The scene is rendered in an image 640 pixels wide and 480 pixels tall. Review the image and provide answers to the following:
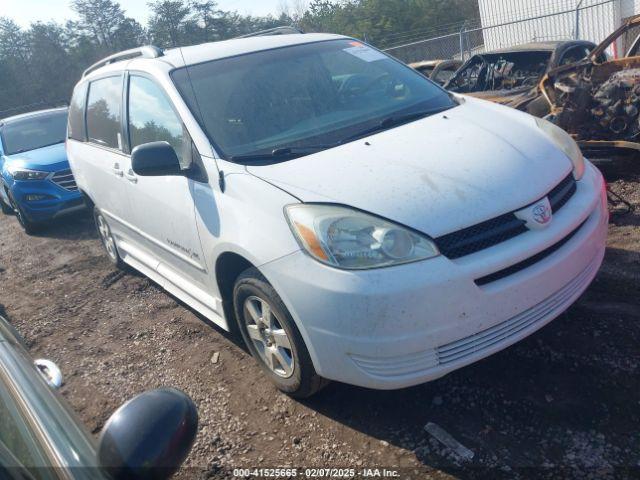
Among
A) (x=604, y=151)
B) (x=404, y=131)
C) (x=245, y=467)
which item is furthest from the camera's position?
(x=604, y=151)

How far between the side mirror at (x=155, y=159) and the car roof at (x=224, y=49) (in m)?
0.72

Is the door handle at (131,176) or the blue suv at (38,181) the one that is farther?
the blue suv at (38,181)

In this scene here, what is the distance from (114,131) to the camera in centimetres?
462

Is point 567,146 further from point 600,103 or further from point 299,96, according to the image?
point 600,103

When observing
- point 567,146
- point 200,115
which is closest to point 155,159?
point 200,115

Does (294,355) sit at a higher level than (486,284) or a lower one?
lower

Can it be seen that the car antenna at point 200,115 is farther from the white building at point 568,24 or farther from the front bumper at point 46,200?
the white building at point 568,24

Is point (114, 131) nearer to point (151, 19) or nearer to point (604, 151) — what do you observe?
point (604, 151)

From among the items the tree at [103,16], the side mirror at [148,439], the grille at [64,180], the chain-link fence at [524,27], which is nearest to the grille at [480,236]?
the side mirror at [148,439]

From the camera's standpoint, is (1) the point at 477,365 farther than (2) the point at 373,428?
Yes

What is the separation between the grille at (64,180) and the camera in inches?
321

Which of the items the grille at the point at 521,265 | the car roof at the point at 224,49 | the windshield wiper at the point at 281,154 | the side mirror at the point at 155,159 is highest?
the car roof at the point at 224,49

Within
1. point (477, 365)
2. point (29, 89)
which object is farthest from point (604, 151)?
point (29, 89)

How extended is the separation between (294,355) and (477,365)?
0.99 metres
